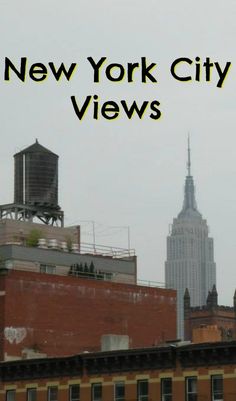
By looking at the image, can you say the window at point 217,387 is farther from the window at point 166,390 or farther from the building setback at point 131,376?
the window at point 166,390

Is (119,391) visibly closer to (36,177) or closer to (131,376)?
Answer: (131,376)

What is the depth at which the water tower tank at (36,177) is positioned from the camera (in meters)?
121

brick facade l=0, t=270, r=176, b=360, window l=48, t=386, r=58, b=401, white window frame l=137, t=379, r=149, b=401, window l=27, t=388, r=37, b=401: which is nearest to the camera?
white window frame l=137, t=379, r=149, b=401

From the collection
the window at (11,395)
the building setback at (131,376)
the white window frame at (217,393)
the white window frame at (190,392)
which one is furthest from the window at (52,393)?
the white window frame at (217,393)

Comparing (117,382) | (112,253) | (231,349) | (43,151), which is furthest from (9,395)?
(43,151)

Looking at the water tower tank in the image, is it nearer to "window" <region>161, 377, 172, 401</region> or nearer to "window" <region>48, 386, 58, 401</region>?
"window" <region>48, 386, 58, 401</region>

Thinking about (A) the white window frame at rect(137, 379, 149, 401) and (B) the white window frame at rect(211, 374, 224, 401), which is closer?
(B) the white window frame at rect(211, 374, 224, 401)

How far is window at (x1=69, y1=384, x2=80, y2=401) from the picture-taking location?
78.8 meters

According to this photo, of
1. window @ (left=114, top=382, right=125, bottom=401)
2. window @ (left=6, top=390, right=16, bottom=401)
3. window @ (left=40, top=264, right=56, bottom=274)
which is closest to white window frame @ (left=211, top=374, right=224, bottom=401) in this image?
window @ (left=114, top=382, right=125, bottom=401)

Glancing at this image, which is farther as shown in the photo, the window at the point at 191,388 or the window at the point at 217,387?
the window at the point at 191,388

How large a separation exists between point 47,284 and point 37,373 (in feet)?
61.1

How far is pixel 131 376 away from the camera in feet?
251

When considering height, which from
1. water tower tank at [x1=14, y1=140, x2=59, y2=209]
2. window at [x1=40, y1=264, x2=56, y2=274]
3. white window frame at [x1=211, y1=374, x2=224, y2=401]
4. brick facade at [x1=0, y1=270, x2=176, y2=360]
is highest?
water tower tank at [x1=14, y1=140, x2=59, y2=209]

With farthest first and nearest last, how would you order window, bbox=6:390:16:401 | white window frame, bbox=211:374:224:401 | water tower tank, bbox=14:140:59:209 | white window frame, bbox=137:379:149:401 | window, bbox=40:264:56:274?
water tower tank, bbox=14:140:59:209 → window, bbox=40:264:56:274 → window, bbox=6:390:16:401 → white window frame, bbox=137:379:149:401 → white window frame, bbox=211:374:224:401
